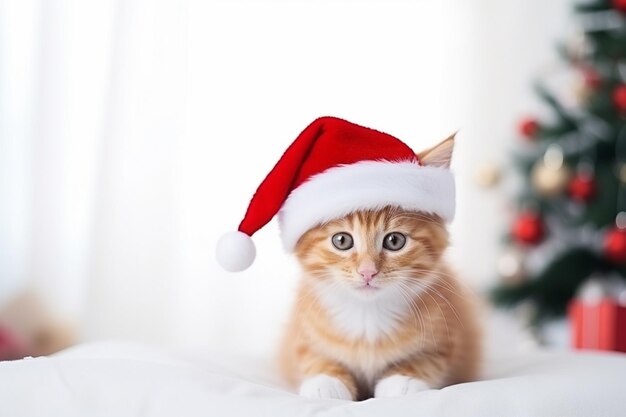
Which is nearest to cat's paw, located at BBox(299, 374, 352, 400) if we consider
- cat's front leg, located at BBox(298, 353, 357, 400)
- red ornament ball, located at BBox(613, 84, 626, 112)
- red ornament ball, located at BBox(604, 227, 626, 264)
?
cat's front leg, located at BBox(298, 353, 357, 400)

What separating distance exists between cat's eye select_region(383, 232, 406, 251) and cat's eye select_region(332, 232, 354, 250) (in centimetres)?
6

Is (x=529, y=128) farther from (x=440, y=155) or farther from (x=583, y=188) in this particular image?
(x=440, y=155)

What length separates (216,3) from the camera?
298 centimetres

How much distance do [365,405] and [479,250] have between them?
9.23 ft

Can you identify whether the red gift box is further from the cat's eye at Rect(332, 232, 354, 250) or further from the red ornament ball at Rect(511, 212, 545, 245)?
the cat's eye at Rect(332, 232, 354, 250)

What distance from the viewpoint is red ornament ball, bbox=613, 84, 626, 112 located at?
97.6 inches

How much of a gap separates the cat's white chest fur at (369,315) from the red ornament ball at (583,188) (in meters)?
1.46

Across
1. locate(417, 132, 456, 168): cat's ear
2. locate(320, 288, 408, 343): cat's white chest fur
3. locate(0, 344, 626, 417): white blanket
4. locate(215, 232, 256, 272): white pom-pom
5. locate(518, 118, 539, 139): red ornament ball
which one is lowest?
locate(0, 344, 626, 417): white blanket

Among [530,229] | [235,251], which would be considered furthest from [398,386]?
[530,229]

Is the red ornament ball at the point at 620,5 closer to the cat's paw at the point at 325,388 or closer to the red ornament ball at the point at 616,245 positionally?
the red ornament ball at the point at 616,245

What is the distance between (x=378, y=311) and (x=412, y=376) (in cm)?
12

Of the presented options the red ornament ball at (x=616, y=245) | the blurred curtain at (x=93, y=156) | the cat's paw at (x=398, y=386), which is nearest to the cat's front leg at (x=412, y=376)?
the cat's paw at (x=398, y=386)

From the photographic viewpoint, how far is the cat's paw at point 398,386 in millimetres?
1219

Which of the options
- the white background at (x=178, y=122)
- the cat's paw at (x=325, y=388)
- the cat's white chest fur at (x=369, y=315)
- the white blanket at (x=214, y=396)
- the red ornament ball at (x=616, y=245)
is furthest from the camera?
the white background at (x=178, y=122)
